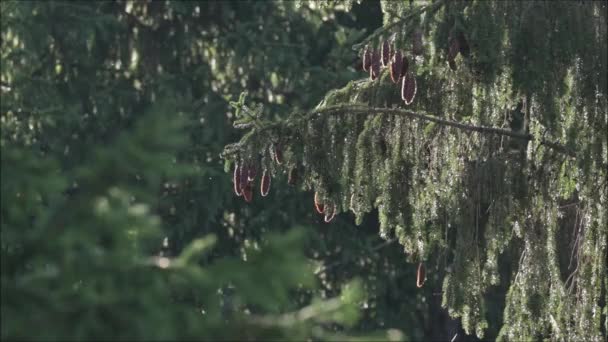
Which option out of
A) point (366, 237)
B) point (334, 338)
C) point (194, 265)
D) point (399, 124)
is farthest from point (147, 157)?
point (366, 237)

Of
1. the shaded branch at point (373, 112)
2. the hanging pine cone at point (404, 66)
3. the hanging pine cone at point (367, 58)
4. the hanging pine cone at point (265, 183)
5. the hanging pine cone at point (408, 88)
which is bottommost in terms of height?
the hanging pine cone at point (265, 183)

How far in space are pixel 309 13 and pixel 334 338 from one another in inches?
424

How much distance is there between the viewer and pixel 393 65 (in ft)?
16.9

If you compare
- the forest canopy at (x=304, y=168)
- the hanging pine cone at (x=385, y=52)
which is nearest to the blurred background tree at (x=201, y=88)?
the forest canopy at (x=304, y=168)

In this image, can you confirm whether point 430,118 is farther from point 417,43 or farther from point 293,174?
point 293,174

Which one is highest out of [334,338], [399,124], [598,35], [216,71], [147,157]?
[216,71]

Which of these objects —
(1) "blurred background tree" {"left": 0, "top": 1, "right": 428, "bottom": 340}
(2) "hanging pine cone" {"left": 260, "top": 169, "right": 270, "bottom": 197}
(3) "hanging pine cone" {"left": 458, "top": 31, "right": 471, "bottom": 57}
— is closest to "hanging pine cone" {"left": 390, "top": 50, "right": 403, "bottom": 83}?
(3) "hanging pine cone" {"left": 458, "top": 31, "right": 471, "bottom": 57}

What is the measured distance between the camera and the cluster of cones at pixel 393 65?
515 centimetres

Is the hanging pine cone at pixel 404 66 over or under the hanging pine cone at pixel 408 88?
over

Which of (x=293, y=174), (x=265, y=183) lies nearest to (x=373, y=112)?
(x=293, y=174)

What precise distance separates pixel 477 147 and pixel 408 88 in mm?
444

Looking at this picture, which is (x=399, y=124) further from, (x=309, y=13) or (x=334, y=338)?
(x=309, y=13)

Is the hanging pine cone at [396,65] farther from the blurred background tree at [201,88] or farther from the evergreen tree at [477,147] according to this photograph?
the blurred background tree at [201,88]

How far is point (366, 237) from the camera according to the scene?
1280cm
